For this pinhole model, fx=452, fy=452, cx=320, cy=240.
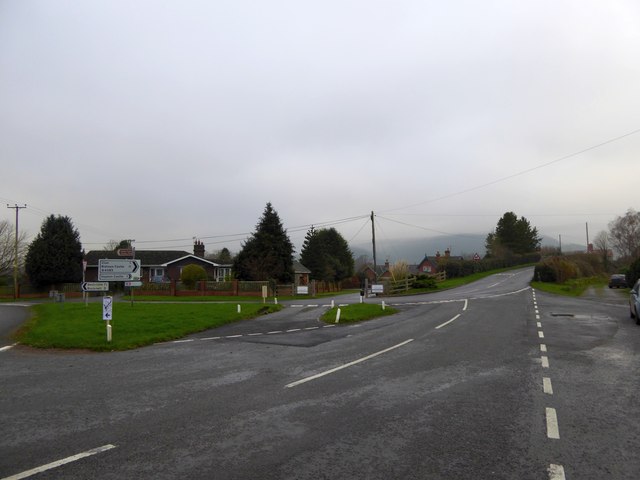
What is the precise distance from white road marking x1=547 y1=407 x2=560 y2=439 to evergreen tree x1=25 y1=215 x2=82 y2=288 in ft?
184

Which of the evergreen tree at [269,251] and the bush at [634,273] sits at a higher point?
the evergreen tree at [269,251]

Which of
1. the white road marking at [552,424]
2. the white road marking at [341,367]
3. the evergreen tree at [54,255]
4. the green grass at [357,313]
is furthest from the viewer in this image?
the evergreen tree at [54,255]

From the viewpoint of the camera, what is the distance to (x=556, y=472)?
4.18 meters

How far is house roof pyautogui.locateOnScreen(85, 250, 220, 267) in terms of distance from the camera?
63250mm

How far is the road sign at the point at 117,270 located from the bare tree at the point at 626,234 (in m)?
83.0

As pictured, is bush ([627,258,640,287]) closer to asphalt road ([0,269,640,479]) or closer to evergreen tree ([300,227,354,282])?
asphalt road ([0,269,640,479])

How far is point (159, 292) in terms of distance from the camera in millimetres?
47250

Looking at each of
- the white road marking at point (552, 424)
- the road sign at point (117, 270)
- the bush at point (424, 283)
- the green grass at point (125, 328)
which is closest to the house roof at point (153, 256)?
the bush at point (424, 283)

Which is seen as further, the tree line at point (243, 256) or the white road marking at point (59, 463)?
the tree line at point (243, 256)

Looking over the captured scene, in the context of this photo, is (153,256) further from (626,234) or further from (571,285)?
(626,234)

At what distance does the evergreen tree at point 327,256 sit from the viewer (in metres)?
72.9

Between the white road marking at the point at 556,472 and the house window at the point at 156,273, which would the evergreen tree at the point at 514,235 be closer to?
the house window at the point at 156,273

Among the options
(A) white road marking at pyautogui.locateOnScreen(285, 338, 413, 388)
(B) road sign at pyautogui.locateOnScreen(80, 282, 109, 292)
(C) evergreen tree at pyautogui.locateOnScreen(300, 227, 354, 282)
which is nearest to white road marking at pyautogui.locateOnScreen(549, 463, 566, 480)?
(A) white road marking at pyautogui.locateOnScreen(285, 338, 413, 388)

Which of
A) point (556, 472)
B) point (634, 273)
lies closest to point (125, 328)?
point (556, 472)
